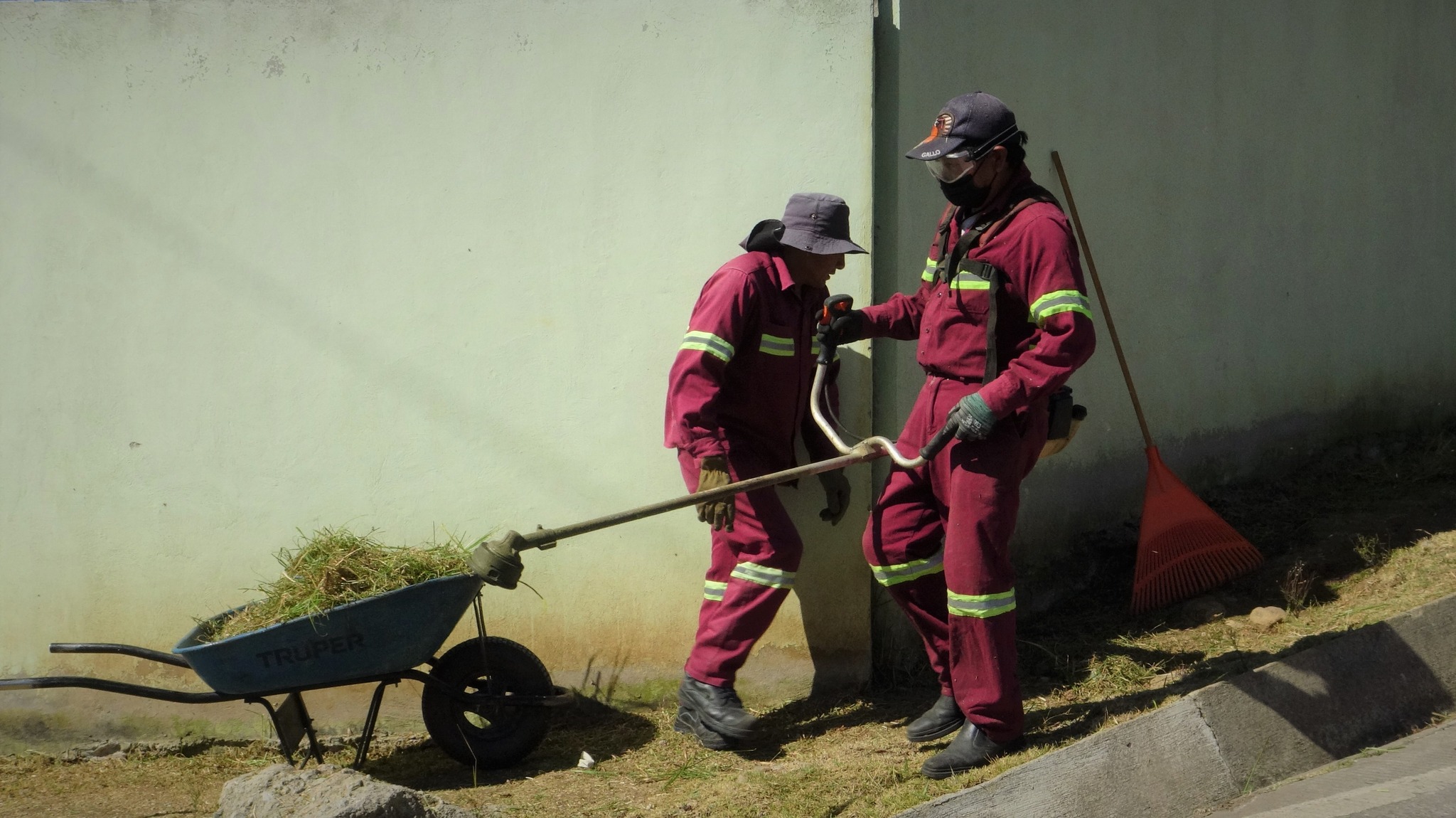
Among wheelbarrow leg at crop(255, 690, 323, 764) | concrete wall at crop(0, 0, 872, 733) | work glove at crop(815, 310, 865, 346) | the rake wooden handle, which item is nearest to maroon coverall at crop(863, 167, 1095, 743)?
work glove at crop(815, 310, 865, 346)

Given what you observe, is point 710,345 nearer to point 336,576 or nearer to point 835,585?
point 835,585

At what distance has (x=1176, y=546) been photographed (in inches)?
207

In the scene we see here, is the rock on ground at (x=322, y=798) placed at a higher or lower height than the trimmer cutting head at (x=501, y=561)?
lower

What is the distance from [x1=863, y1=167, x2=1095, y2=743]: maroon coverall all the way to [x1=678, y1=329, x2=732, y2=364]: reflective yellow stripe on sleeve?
71 cm

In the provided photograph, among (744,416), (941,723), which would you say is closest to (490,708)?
(744,416)

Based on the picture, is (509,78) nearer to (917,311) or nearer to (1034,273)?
(917,311)

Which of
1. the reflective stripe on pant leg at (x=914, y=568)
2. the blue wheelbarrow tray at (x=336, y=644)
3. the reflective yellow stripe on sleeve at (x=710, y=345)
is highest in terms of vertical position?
the reflective yellow stripe on sleeve at (x=710, y=345)

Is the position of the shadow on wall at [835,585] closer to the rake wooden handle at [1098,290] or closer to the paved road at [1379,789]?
the rake wooden handle at [1098,290]

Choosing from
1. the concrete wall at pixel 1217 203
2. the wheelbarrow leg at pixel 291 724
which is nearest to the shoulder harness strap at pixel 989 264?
the concrete wall at pixel 1217 203

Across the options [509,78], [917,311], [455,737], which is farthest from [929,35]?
[455,737]

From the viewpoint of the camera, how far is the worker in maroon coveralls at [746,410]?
13.8 feet

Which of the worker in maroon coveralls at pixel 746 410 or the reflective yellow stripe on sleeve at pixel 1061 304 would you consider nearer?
the reflective yellow stripe on sleeve at pixel 1061 304

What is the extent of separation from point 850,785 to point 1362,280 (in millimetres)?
4849

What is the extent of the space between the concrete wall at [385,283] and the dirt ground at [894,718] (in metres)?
0.34
